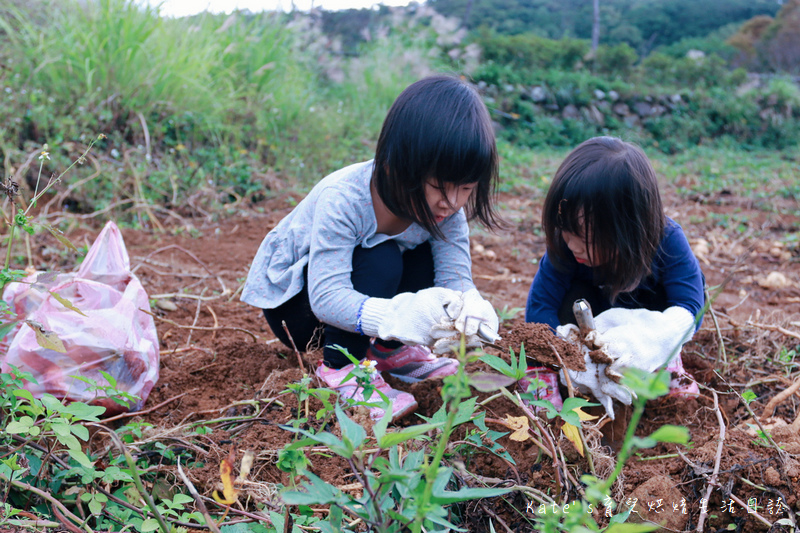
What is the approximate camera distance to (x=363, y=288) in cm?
166

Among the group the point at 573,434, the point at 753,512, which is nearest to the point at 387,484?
the point at 573,434

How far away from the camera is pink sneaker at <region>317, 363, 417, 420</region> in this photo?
1427 mm

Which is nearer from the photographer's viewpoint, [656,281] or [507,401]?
[507,401]

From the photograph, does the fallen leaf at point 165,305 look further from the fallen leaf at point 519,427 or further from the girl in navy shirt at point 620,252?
the fallen leaf at point 519,427

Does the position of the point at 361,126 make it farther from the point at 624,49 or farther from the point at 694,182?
A: the point at 624,49

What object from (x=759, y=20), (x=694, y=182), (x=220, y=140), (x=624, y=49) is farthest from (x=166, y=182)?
(x=759, y=20)

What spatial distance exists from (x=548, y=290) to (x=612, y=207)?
Answer: 0.40m

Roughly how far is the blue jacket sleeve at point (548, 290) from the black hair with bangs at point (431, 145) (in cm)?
39

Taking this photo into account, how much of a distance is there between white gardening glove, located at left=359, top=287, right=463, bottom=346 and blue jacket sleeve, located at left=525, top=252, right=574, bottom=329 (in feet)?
1.55

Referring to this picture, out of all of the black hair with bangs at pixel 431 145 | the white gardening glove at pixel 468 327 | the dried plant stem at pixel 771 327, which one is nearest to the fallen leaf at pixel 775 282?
the dried plant stem at pixel 771 327

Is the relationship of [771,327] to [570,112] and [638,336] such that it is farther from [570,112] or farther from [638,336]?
[570,112]

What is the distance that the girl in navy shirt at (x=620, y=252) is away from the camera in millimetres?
1450

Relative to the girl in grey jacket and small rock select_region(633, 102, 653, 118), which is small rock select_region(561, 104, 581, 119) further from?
the girl in grey jacket

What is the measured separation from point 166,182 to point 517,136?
6.13 m
